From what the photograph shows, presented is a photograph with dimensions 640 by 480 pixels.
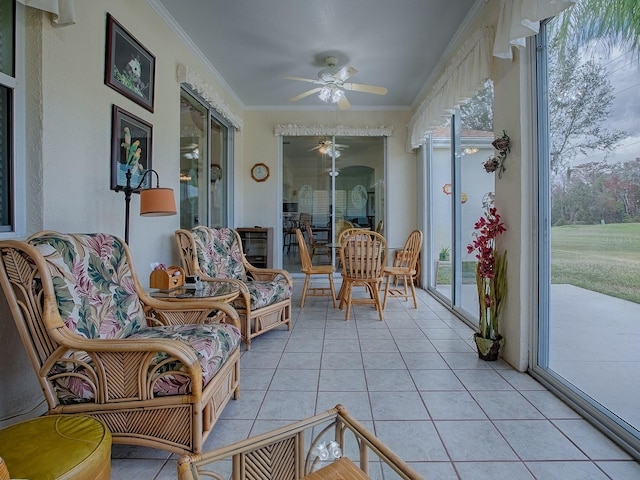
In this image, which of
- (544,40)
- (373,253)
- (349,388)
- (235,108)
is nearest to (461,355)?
(349,388)

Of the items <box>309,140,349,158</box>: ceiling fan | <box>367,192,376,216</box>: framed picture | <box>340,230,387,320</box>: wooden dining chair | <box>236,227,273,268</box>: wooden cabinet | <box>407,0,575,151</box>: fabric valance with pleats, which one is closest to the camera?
<box>407,0,575,151</box>: fabric valance with pleats

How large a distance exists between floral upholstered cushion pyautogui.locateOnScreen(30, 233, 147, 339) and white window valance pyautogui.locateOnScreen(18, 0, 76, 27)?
3.73ft

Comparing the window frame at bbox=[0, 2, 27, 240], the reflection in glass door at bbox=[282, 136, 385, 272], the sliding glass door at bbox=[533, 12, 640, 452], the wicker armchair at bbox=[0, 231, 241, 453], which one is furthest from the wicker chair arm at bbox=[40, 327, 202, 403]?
the reflection in glass door at bbox=[282, 136, 385, 272]

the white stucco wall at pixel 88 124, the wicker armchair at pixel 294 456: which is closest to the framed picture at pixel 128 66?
the white stucco wall at pixel 88 124

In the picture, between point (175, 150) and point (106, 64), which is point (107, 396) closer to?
point (106, 64)

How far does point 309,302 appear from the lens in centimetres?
464

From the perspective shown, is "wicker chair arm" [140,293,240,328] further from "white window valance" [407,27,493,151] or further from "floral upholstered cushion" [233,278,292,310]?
"white window valance" [407,27,493,151]

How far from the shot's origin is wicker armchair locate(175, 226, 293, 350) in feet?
9.46

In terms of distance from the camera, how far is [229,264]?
349cm

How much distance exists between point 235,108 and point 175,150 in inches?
88.2

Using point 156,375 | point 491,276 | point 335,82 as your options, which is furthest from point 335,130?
point 156,375

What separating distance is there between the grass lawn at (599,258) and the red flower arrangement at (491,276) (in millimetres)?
367

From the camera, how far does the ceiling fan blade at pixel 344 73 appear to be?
3686 mm

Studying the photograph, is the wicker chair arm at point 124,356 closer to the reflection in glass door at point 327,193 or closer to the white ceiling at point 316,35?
the white ceiling at point 316,35
